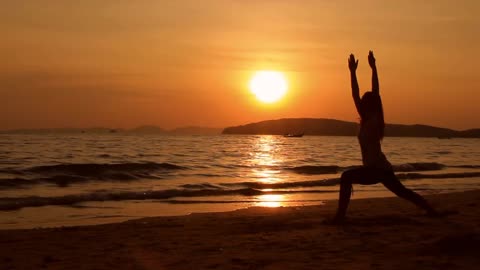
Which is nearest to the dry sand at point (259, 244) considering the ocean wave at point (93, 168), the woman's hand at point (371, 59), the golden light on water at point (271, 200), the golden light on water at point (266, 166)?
the woman's hand at point (371, 59)

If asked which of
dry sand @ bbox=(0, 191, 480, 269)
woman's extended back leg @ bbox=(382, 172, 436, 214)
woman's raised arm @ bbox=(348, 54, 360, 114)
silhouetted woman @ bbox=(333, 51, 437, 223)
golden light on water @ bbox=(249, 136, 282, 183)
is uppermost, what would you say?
woman's raised arm @ bbox=(348, 54, 360, 114)

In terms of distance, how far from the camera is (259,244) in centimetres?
718

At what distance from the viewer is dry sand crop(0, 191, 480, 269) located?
6059 mm

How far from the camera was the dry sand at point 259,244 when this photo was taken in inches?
239

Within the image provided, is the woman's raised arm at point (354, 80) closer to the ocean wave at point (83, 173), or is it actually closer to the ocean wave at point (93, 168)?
the ocean wave at point (83, 173)

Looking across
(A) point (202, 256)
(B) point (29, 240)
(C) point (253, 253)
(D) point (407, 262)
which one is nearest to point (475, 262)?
(D) point (407, 262)

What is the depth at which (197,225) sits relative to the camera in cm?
931

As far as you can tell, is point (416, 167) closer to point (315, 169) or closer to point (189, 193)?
point (315, 169)

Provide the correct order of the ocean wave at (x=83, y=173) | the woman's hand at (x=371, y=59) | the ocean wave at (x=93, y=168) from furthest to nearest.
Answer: the ocean wave at (x=93, y=168), the ocean wave at (x=83, y=173), the woman's hand at (x=371, y=59)

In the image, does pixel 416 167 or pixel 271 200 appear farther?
pixel 416 167

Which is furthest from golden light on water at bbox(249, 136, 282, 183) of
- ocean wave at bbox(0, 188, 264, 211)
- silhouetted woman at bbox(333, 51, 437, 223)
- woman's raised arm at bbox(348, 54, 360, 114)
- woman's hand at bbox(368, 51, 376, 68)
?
woman's hand at bbox(368, 51, 376, 68)

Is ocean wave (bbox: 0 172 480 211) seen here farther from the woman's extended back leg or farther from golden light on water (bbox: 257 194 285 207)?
the woman's extended back leg

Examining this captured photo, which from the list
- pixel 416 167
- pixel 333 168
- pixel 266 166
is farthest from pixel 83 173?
pixel 416 167

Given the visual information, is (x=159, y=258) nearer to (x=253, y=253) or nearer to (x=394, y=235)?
(x=253, y=253)
